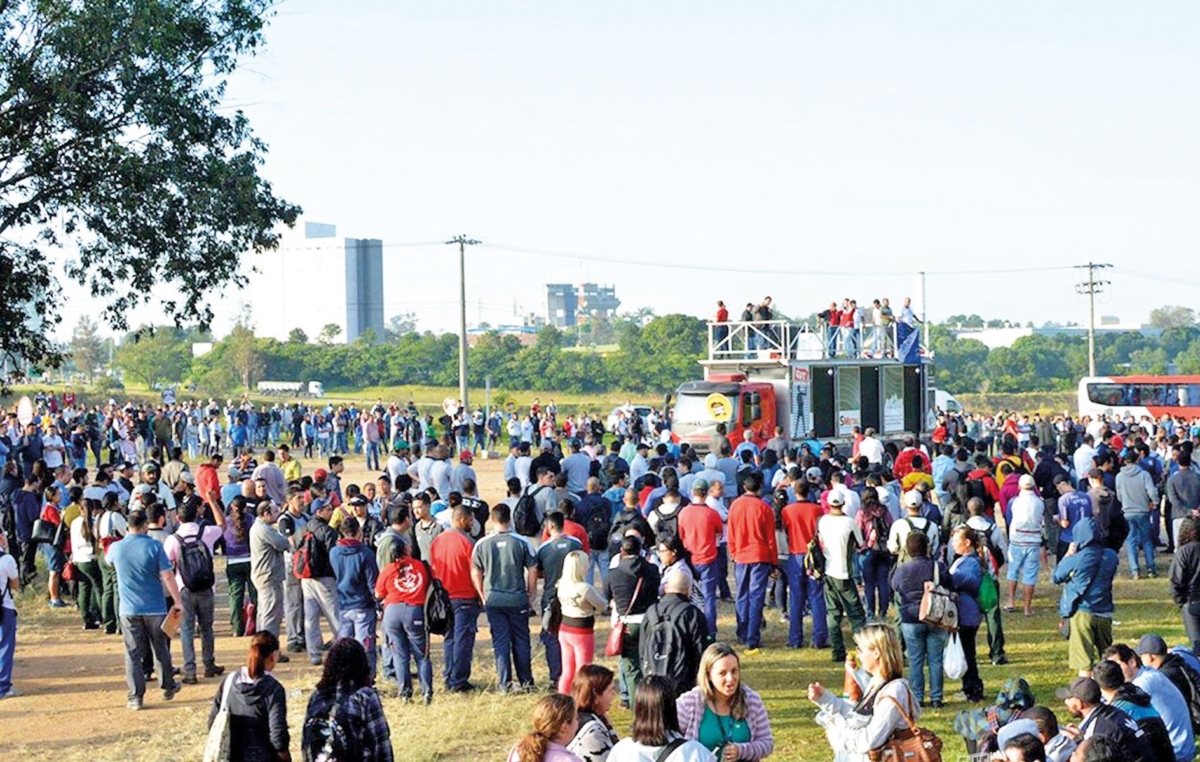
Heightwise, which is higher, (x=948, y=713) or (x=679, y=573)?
(x=679, y=573)

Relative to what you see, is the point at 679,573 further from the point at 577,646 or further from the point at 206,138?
the point at 206,138

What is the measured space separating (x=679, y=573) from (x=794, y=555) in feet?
17.7

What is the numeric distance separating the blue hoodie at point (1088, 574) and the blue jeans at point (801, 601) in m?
2.57

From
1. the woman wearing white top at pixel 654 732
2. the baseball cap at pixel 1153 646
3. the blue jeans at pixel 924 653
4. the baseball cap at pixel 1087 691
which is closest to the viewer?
the woman wearing white top at pixel 654 732

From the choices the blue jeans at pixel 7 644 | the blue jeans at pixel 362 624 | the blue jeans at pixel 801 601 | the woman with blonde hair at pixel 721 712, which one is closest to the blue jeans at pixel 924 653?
the blue jeans at pixel 801 601

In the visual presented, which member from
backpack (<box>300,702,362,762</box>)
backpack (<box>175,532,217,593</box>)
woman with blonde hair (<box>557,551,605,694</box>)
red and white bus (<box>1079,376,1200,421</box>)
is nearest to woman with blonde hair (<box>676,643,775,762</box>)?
backpack (<box>300,702,362,762</box>)

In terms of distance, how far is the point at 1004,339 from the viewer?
149m

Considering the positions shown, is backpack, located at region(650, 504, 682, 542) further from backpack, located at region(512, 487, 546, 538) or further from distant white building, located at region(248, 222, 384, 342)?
distant white building, located at region(248, 222, 384, 342)

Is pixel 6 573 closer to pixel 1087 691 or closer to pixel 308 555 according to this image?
pixel 308 555

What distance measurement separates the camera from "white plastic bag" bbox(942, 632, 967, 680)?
11859mm

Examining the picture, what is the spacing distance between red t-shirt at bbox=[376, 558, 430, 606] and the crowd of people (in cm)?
2

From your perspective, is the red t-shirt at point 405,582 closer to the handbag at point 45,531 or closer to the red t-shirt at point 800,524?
the red t-shirt at point 800,524

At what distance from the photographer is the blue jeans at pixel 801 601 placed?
14.6 meters

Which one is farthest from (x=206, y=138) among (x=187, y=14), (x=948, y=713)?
(x=948, y=713)
